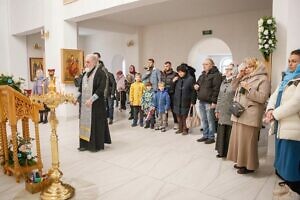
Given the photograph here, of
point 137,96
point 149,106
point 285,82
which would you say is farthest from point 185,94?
point 285,82

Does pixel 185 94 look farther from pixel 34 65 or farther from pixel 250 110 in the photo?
pixel 34 65

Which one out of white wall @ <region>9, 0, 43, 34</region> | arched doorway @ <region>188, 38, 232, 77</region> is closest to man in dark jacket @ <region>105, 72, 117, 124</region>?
white wall @ <region>9, 0, 43, 34</region>

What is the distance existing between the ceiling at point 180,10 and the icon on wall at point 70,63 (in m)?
1.46

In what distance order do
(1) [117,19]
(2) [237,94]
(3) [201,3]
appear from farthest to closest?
(1) [117,19] → (3) [201,3] → (2) [237,94]

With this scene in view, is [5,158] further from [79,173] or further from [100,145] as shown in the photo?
[100,145]

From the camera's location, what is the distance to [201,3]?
746 centimetres

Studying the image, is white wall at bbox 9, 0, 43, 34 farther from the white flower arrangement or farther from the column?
the column

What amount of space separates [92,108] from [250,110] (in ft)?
7.69

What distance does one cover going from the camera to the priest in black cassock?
419cm

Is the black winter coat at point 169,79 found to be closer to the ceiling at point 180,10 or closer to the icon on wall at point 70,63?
the ceiling at point 180,10

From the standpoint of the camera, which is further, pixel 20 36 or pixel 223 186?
pixel 20 36

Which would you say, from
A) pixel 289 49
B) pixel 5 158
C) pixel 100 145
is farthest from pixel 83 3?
pixel 289 49

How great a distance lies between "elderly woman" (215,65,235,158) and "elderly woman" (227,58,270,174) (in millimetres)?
415

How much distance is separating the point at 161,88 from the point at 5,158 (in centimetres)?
337
